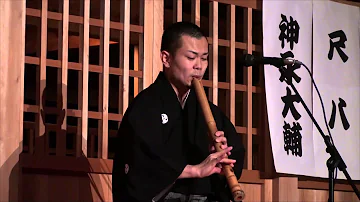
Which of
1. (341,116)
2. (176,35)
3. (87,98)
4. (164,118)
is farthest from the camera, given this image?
(341,116)

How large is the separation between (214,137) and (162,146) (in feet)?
0.91

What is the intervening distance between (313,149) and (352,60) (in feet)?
3.02

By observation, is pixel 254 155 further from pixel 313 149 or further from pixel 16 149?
pixel 16 149

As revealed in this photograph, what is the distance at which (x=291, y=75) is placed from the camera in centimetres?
630

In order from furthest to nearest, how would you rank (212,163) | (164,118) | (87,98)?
(87,98) → (164,118) → (212,163)

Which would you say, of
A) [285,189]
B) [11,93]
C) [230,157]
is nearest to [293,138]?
[285,189]

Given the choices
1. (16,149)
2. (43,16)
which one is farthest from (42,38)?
(16,149)

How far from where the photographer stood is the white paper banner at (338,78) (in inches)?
253

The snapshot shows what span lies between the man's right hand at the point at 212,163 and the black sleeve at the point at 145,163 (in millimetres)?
92

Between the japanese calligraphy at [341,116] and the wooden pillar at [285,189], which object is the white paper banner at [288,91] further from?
the japanese calligraphy at [341,116]

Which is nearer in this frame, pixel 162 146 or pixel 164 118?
pixel 162 146

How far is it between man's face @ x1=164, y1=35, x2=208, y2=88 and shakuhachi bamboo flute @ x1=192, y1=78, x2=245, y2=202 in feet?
0.17

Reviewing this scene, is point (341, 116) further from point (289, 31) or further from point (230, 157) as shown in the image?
point (230, 157)

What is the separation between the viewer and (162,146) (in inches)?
154
